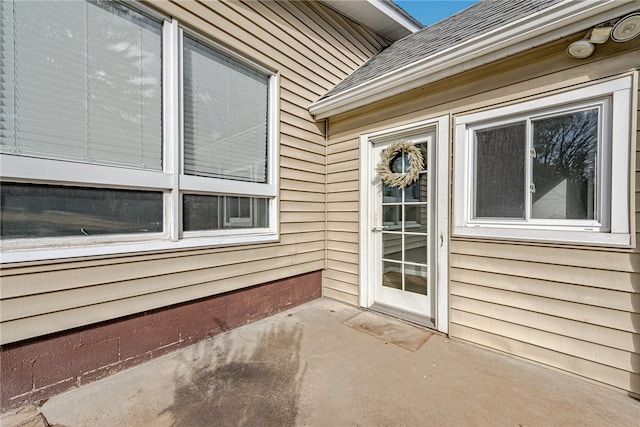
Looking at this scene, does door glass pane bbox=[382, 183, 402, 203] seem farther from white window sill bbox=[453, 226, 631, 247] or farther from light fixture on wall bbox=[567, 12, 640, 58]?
light fixture on wall bbox=[567, 12, 640, 58]

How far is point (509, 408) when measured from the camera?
1677 millimetres

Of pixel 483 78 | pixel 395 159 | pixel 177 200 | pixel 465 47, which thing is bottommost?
pixel 177 200

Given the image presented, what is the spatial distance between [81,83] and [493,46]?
3130mm

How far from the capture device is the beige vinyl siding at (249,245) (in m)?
1.73

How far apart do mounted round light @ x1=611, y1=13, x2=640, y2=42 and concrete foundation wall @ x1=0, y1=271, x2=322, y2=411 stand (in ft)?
11.6

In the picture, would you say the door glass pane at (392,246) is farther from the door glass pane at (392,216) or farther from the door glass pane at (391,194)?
the door glass pane at (391,194)

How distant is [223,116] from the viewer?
2.65 m

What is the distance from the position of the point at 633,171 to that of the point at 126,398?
3.68m

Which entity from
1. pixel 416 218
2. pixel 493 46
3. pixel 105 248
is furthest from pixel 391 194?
pixel 105 248

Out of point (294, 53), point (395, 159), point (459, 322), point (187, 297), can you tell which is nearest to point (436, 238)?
point (459, 322)

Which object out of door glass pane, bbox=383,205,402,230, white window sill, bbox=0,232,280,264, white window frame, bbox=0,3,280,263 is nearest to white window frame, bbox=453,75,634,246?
door glass pane, bbox=383,205,402,230

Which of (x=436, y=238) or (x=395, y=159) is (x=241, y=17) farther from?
(x=436, y=238)

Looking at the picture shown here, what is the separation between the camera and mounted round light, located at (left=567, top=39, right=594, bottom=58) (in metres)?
1.83

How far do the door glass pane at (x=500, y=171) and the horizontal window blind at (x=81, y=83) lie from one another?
2839mm
